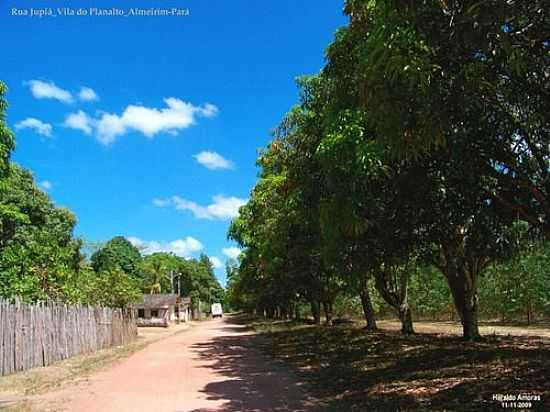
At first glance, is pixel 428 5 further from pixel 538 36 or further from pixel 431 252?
pixel 431 252

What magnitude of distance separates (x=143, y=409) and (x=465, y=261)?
33.9 feet

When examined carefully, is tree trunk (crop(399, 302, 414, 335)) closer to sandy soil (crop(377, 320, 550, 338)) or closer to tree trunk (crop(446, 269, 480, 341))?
sandy soil (crop(377, 320, 550, 338))

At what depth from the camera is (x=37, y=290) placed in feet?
72.0

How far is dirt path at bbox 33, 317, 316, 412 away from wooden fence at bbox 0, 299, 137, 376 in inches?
93.5

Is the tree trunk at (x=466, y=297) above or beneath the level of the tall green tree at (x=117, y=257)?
beneath

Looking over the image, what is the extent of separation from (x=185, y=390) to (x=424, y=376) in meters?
4.90

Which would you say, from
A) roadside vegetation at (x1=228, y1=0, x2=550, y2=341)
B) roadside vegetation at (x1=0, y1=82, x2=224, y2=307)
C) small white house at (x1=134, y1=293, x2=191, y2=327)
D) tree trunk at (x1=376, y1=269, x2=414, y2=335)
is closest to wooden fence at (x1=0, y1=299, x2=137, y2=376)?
roadside vegetation at (x1=0, y1=82, x2=224, y2=307)

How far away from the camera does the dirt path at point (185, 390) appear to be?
997 centimetres

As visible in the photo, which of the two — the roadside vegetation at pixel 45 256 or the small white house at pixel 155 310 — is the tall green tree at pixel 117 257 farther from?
→ the small white house at pixel 155 310

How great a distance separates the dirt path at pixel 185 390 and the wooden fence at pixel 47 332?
2.37m

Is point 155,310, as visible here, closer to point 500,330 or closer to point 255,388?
point 500,330

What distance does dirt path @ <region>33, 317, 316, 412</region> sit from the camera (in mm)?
9969

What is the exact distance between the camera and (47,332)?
1845cm

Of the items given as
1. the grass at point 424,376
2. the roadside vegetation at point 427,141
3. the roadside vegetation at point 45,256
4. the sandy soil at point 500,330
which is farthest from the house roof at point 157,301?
the grass at point 424,376
